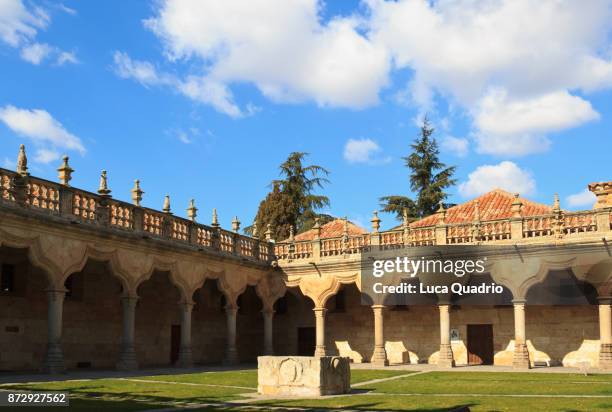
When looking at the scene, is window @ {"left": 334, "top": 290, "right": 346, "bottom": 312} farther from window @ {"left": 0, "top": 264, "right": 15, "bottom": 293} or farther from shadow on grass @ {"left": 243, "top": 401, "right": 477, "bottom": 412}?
shadow on grass @ {"left": 243, "top": 401, "right": 477, "bottom": 412}

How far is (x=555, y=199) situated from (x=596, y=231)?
1791 millimetres

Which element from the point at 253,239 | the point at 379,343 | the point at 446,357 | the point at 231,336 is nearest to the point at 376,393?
the point at 446,357

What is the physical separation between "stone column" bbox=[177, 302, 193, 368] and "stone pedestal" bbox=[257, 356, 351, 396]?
1074 cm

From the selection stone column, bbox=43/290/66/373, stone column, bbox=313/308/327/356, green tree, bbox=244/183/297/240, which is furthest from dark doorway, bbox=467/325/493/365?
green tree, bbox=244/183/297/240

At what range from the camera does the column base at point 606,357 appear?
24.5 m

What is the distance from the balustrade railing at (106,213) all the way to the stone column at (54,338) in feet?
7.16

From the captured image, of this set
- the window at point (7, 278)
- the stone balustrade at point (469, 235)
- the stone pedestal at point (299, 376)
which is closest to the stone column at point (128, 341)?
the window at point (7, 278)

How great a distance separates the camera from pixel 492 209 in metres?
31.9

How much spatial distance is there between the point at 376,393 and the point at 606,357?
12.4 m

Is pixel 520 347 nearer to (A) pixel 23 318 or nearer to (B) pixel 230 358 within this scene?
(B) pixel 230 358

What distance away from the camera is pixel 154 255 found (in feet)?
79.4

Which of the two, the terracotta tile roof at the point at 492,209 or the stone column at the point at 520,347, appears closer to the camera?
the stone column at the point at 520,347

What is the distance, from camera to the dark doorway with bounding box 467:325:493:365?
30125 mm

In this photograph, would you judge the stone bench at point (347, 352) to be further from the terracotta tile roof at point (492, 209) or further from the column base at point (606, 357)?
the column base at point (606, 357)
